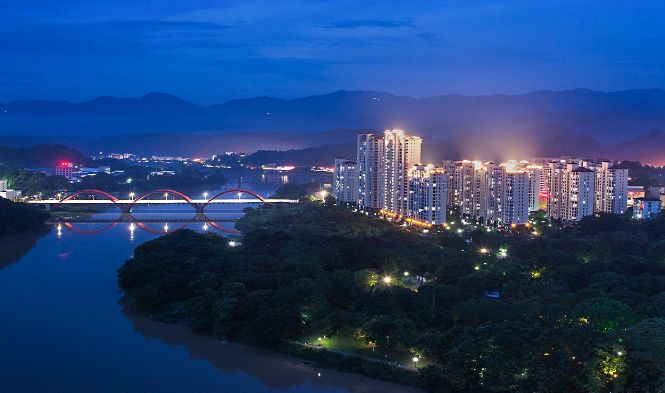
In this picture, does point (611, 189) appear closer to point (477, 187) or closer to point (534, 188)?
point (534, 188)

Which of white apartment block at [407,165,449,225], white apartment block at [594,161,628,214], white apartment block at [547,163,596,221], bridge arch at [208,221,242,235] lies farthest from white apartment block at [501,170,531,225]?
bridge arch at [208,221,242,235]

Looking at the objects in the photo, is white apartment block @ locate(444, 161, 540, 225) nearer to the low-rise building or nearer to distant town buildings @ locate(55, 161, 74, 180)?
the low-rise building

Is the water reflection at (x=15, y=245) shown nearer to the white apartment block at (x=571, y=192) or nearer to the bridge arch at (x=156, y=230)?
the bridge arch at (x=156, y=230)

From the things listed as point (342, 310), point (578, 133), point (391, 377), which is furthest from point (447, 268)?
point (578, 133)

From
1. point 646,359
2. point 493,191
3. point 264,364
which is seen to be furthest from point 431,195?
point 646,359

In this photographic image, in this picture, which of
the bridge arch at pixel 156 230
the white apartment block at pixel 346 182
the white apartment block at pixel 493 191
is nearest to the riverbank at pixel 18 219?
the bridge arch at pixel 156 230

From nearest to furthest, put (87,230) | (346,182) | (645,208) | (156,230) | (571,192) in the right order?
(571,192) < (645,208) < (87,230) < (156,230) < (346,182)

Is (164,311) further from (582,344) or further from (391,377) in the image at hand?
(582,344)
